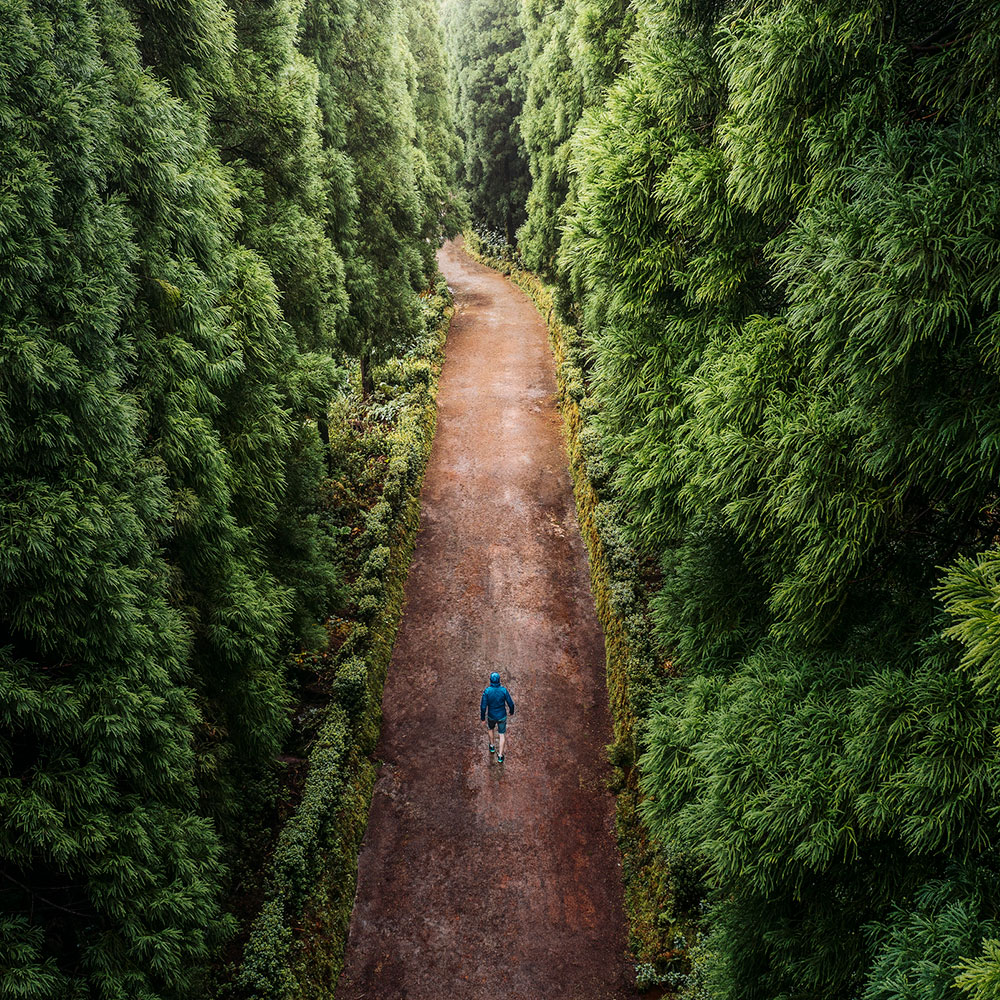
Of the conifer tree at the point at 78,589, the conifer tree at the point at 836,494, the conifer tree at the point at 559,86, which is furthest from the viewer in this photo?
the conifer tree at the point at 559,86

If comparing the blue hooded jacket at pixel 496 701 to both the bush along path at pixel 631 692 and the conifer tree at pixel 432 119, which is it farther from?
the conifer tree at pixel 432 119

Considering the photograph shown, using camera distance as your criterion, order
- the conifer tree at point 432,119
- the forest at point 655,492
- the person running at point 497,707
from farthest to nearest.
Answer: the conifer tree at point 432,119
the person running at point 497,707
the forest at point 655,492

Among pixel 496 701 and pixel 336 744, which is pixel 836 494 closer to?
pixel 496 701

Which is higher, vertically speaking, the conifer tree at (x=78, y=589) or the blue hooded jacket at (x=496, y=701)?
the conifer tree at (x=78, y=589)

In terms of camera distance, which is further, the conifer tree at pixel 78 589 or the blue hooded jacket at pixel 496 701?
the blue hooded jacket at pixel 496 701

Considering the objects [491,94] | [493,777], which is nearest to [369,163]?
[493,777]

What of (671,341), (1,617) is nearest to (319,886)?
(1,617)

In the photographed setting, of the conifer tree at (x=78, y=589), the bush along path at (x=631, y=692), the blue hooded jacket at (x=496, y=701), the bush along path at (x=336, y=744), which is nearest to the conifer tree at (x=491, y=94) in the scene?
the bush along path at (x=631, y=692)

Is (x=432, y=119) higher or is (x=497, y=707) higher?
(x=432, y=119)
